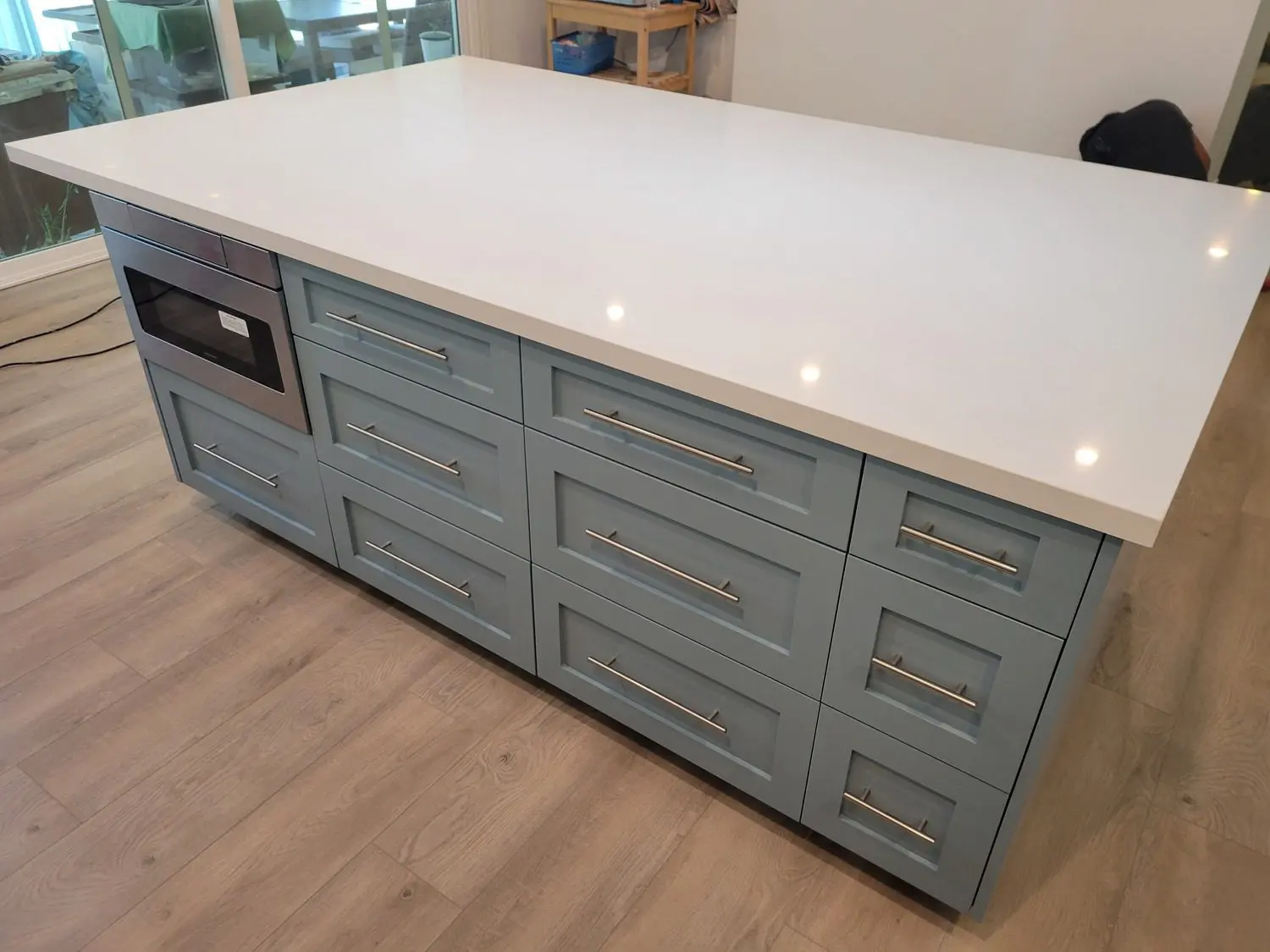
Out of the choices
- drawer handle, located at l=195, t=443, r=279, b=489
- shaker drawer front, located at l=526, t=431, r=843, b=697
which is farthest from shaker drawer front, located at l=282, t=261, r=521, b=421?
drawer handle, located at l=195, t=443, r=279, b=489

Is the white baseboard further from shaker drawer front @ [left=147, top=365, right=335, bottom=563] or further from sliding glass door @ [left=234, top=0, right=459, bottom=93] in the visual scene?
shaker drawer front @ [left=147, top=365, right=335, bottom=563]

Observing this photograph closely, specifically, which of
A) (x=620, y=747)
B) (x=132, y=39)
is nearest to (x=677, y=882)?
(x=620, y=747)

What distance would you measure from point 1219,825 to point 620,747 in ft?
3.48

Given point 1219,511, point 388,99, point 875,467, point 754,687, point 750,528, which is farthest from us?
point 1219,511

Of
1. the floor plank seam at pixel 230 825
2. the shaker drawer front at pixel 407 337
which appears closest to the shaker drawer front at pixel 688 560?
the shaker drawer front at pixel 407 337

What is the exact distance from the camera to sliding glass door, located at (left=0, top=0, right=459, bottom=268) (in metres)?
3.51

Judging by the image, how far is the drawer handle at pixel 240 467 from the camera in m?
2.05

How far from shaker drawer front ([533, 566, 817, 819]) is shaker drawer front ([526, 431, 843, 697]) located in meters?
0.04

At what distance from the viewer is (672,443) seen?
4.29ft

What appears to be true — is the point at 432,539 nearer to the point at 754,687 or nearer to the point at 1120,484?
the point at 754,687

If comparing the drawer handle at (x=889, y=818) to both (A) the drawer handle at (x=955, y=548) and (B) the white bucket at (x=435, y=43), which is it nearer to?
(A) the drawer handle at (x=955, y=548)

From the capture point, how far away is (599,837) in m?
1.61

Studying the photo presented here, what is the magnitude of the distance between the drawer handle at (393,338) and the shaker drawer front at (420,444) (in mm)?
74

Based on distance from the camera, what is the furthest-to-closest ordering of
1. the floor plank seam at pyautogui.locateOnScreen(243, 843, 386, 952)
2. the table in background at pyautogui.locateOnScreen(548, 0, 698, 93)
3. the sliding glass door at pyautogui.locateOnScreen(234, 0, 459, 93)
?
the table in background at pyautogui.locateOnScreen(548, 0, 698, 93)
the sliding glass door at pyautogui.locateOnScreen(234, 0, 459, 93)
the floor plank seam at pyautogui.locateOnScreen(243, 843, 386, 952)
